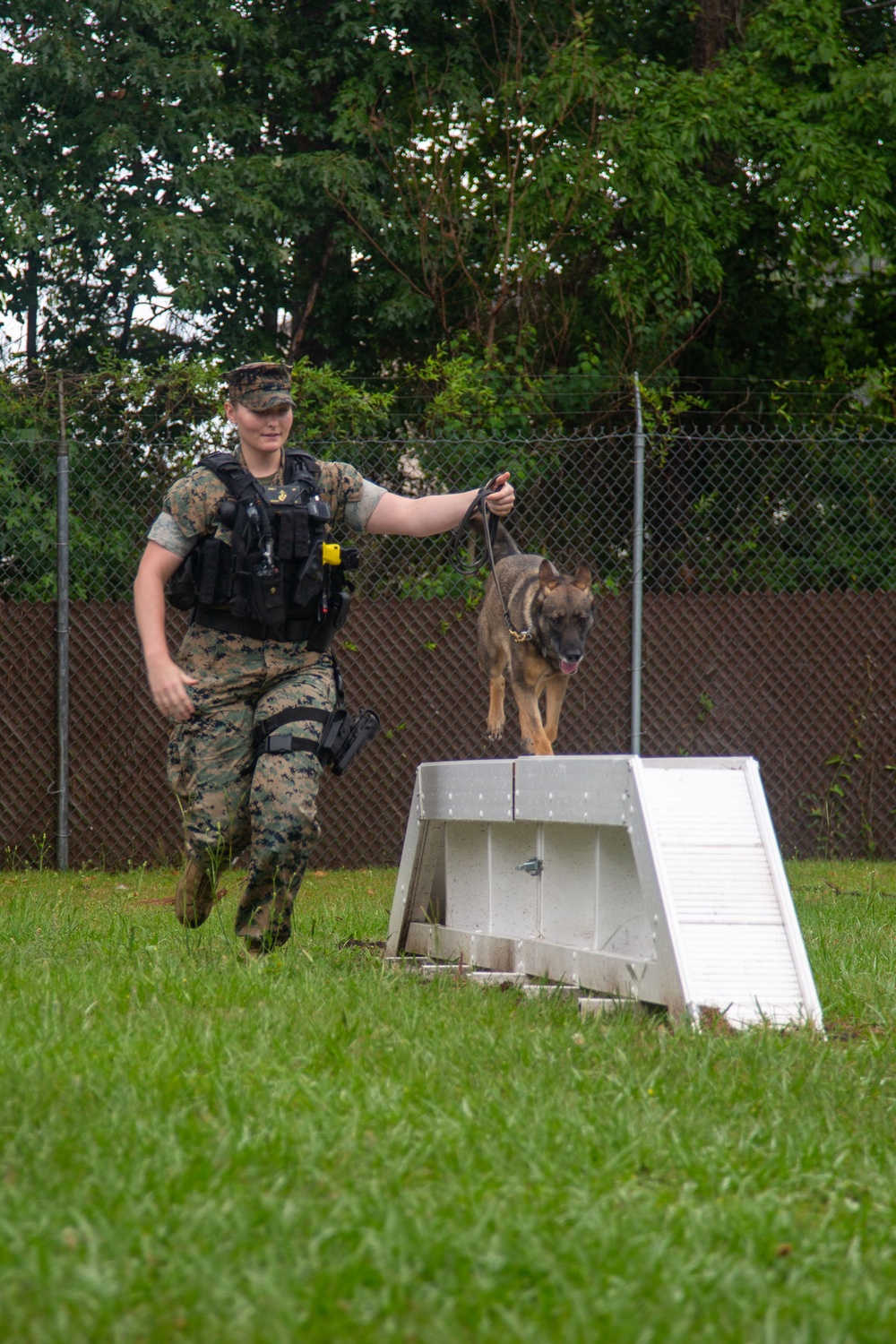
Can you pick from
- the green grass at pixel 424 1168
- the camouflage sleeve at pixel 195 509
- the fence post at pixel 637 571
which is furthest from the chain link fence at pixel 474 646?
the green grass at pixel 424 1168

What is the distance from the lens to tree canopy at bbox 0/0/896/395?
12047 millimetres

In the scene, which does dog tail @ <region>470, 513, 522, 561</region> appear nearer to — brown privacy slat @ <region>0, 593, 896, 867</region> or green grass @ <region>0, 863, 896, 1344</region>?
brown privacy slat @ <region>0, 593, 896, 867</region>

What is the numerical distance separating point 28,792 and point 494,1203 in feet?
22.6

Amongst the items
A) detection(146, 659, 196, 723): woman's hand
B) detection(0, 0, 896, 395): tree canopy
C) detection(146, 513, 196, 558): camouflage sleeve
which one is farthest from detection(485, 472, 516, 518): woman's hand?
detection(0, 0, 896, 395): tree canopy

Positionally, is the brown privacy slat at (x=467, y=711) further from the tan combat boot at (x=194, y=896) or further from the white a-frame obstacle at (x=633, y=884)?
the white a-frame obstacle at (x=633, y=884)

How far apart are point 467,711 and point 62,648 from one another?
2.61 m

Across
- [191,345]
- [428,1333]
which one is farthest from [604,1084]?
[191,345]

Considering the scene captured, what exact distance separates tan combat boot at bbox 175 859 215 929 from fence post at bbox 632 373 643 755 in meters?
3.91

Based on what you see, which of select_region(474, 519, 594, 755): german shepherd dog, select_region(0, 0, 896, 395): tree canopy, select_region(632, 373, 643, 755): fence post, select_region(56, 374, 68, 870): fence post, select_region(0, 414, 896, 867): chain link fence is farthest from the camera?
select_region(0, 0, 896, 395): tree canopy

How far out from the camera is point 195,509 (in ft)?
14.8

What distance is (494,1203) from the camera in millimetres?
2080

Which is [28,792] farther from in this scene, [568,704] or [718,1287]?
[718,1287]

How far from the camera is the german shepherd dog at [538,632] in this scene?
6.46 meters

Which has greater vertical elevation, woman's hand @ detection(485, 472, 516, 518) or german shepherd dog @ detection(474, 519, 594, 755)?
woman's hand @ detection(485, 472, 516, 518)
